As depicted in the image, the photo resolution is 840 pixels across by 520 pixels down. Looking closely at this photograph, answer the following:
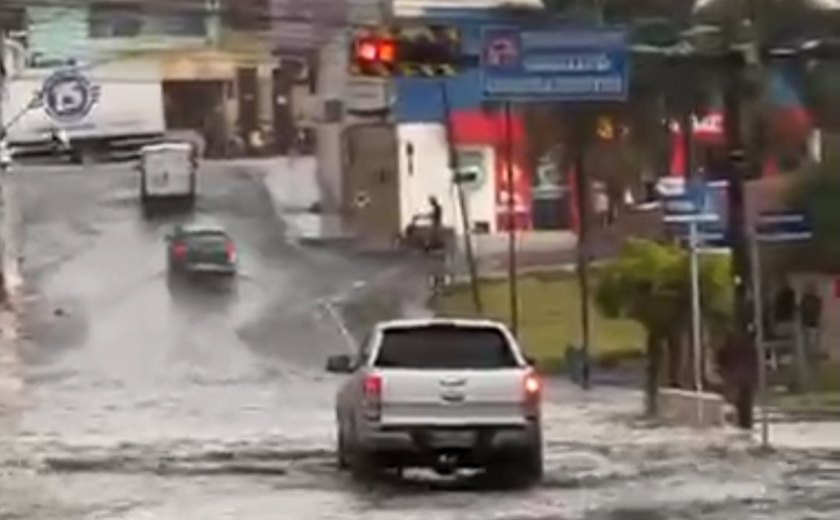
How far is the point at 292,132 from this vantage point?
8200 cm

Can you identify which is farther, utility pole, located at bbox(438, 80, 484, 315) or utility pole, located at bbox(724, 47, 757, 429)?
utility pole, located at bbox(438, 80, 484, 315)

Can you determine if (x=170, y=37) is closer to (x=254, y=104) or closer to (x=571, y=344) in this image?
(x=254, y=104)

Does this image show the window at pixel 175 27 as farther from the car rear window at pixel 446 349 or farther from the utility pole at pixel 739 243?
the car rear window at pixel 446 349

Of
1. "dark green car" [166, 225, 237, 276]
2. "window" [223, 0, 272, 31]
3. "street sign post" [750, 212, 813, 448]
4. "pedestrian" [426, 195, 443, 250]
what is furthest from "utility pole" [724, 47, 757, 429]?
"pedestrian" [426, 195, 443, 250]

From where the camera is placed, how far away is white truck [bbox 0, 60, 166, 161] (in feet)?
222

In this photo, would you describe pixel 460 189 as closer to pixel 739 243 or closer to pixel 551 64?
pixel 739 243

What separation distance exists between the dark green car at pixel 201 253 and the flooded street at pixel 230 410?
59cm

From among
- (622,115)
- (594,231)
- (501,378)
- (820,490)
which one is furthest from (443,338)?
(594,231)

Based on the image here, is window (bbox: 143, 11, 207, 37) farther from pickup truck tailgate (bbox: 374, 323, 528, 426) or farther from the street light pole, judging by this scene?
pickup truck tailgate (bbox: 374, 323, 528, 426)

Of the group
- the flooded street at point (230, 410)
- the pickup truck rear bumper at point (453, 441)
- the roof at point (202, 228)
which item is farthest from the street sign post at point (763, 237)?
the roof at point (202, 228)

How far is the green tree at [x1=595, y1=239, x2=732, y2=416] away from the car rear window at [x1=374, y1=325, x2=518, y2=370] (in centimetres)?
1361

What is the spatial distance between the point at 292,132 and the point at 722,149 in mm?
39855

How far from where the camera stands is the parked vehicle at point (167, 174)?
7106 cm

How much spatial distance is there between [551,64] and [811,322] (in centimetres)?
968
